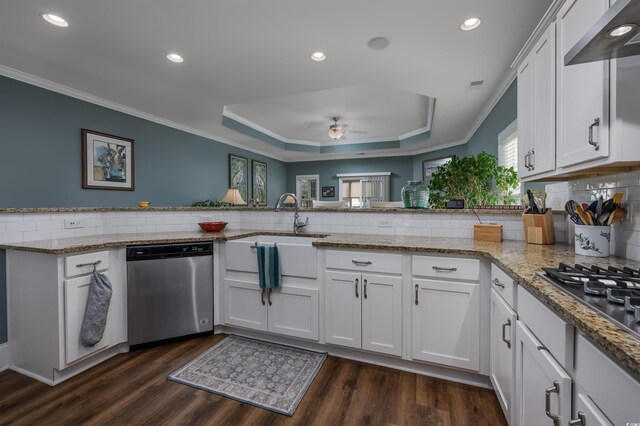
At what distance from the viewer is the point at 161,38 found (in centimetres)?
216

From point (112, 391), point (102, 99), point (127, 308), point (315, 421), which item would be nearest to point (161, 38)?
point (102, 99)

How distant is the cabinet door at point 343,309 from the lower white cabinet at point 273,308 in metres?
0.11

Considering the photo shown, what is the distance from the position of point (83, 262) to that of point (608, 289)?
8.70ft

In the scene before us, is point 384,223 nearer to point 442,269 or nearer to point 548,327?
point 442,269

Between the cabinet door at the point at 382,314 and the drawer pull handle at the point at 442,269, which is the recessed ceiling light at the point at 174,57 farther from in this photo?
the drawer pull handle at the point at 442,269

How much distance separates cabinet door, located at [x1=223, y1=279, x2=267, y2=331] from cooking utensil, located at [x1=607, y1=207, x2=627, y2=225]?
216 centimetres

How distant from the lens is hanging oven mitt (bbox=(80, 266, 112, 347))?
1944 mm

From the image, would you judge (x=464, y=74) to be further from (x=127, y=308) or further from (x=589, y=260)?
(x=127, y=308)

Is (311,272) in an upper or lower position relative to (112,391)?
upper

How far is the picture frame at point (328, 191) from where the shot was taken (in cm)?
780

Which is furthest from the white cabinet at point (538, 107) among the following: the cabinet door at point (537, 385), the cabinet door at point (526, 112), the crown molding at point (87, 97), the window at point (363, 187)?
the window at point (363, 187)

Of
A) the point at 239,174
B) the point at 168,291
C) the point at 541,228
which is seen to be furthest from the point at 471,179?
the point at 239,174

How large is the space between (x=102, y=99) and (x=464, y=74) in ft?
13.0

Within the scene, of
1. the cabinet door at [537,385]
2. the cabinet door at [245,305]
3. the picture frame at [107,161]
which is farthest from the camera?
the picture frame at [107,161]
